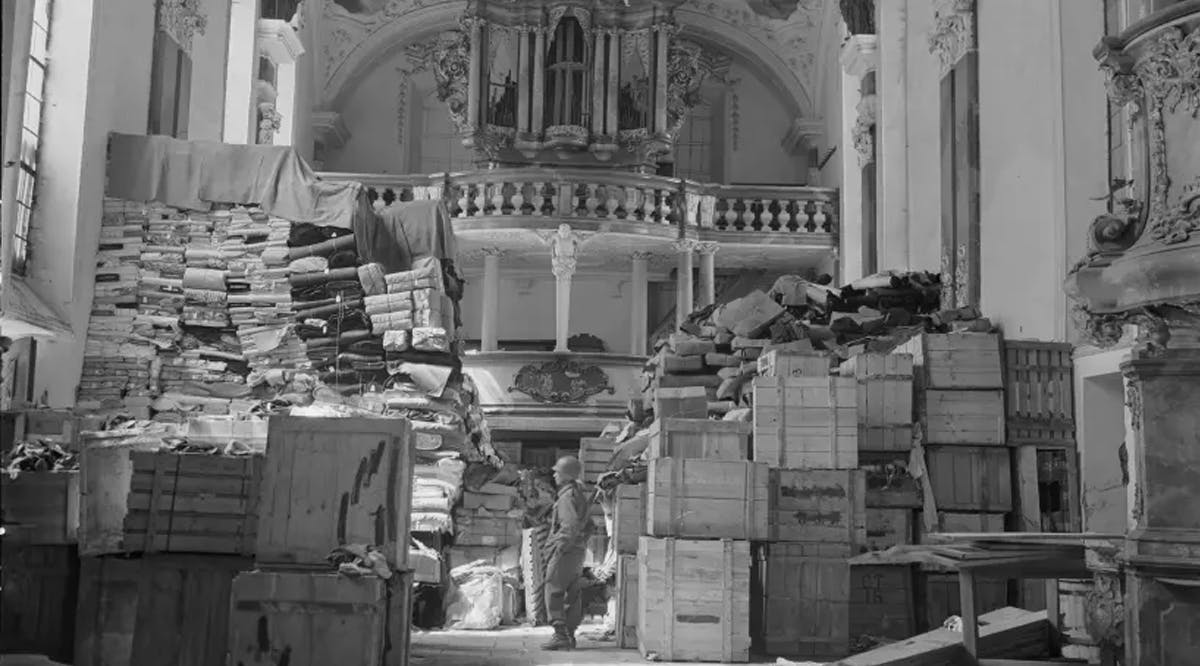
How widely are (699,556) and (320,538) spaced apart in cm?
382

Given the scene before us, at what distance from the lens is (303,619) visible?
27.0 feet

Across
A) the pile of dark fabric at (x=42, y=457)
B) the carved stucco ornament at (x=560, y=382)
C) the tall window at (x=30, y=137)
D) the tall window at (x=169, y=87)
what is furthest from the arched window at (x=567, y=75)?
the pile of dark fabric at (x=42, y=457)

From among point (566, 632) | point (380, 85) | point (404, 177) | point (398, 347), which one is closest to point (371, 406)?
point (398, 347)

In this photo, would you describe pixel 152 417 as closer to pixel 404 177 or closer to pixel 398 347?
pixel 398 347

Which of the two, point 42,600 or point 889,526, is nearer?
point 42,600

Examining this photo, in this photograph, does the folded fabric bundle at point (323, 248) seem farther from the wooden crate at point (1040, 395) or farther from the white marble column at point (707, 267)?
the white marble column at point (707, 267)

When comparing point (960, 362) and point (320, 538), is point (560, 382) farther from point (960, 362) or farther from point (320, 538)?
point (320, 538)

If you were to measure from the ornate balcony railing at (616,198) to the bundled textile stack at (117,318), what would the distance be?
8727 millimetres

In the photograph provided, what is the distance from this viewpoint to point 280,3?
22078 mm

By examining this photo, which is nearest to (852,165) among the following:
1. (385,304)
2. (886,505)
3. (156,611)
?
(385,304)

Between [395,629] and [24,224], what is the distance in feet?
21.2

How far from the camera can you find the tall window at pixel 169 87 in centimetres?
1597

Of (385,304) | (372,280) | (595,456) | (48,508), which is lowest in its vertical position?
(48,508)

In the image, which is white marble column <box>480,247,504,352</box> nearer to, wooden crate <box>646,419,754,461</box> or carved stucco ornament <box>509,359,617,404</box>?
carved stucco ornament <box>509,359,617,404</box>
